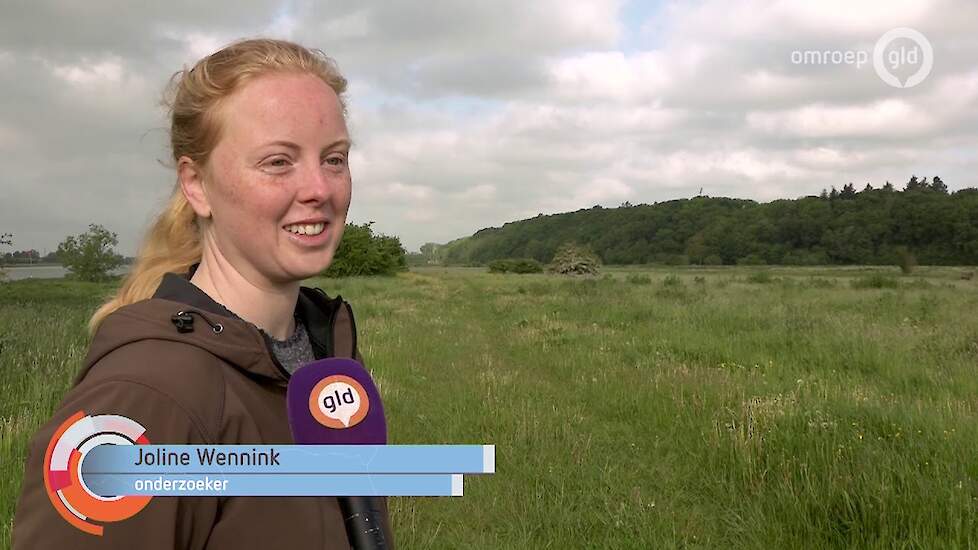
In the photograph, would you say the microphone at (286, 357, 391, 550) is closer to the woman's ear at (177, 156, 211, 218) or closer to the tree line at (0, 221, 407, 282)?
the woman's ear at (177, 156, 211, 218)

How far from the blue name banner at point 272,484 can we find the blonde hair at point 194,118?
519 millimetres

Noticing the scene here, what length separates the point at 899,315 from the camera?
16172 mm

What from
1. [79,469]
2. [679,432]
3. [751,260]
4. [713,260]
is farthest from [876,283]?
[713,260]

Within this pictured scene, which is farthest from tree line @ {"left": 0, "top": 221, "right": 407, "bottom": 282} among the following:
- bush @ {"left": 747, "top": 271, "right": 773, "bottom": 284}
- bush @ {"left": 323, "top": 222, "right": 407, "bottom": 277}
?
bush @ {"left": 747, "top": 271, "right": 773, "bottom": 284}

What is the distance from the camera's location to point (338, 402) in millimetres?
1346

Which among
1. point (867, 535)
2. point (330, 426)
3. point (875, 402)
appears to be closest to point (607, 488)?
point (867, 535)

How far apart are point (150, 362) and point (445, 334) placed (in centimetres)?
1268

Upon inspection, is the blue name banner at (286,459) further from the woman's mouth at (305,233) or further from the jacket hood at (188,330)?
the woman's mouth at (305,233)

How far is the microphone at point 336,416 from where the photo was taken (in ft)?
4.29

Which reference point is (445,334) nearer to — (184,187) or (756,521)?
(756,521)

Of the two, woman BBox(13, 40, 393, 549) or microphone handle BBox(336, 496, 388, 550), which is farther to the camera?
microphone handle BBox(336, 496, 388, 550)

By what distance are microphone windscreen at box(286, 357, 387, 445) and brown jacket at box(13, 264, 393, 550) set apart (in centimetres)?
9

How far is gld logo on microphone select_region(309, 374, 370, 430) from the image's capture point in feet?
4.36

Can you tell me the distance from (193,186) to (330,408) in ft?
2.56
